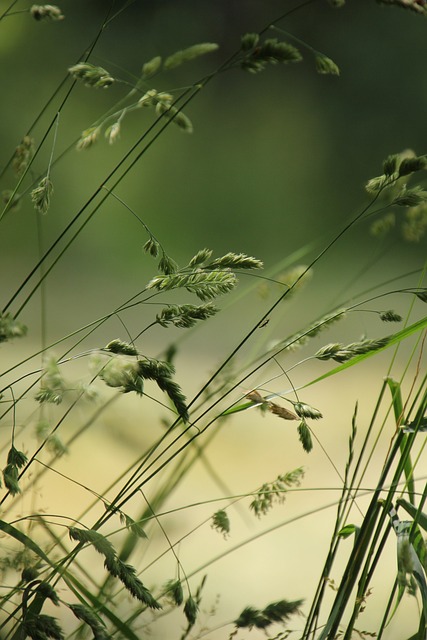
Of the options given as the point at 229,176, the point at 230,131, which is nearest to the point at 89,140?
the point at 229,176

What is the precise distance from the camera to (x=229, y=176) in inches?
129

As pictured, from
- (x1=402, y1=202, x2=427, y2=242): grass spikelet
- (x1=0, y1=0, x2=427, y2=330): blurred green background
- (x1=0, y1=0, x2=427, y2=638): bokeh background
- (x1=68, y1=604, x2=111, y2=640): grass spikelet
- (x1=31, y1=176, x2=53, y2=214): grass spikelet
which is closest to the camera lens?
(x1=68, y1=604, x2=111, y2=640): grass spikelet

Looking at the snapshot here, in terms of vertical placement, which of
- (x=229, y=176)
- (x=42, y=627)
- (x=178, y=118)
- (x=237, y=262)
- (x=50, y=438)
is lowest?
(x=42, y=627)

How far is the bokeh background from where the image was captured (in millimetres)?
1887

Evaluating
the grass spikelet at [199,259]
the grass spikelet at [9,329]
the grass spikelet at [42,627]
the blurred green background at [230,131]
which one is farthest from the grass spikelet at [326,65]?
the blurred green background at [230,131]

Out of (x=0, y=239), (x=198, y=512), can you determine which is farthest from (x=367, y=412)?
→ (x=0, y=239)

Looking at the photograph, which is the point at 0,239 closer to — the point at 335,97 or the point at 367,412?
the point at 367,412

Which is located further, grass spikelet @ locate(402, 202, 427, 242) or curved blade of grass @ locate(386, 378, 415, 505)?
grass spikelet @ locate(402, 202, 427, 242)

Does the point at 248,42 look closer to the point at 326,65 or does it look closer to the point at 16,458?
the point at 326,65

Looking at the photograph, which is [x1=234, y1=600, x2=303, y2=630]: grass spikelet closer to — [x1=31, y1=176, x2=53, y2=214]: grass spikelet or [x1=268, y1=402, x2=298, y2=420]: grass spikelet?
[x1=268, y1=402, x2=298, y2=420]: grass spikelet

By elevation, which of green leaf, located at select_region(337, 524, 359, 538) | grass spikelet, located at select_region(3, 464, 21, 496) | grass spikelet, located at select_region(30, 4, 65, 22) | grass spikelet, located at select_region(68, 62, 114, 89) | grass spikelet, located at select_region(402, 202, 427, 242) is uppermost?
grass spikelet, located at select_region(402, 202, 427, 242)

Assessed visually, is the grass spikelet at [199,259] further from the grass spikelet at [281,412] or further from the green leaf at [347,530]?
the green leaf at [347,530]

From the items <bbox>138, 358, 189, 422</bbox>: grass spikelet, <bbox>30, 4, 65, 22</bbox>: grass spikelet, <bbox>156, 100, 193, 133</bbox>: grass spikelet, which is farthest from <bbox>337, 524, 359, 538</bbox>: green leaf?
<bbox>30, 4, 65, 22</bbox>: grass spikelet

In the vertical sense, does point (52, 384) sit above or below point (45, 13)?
below
